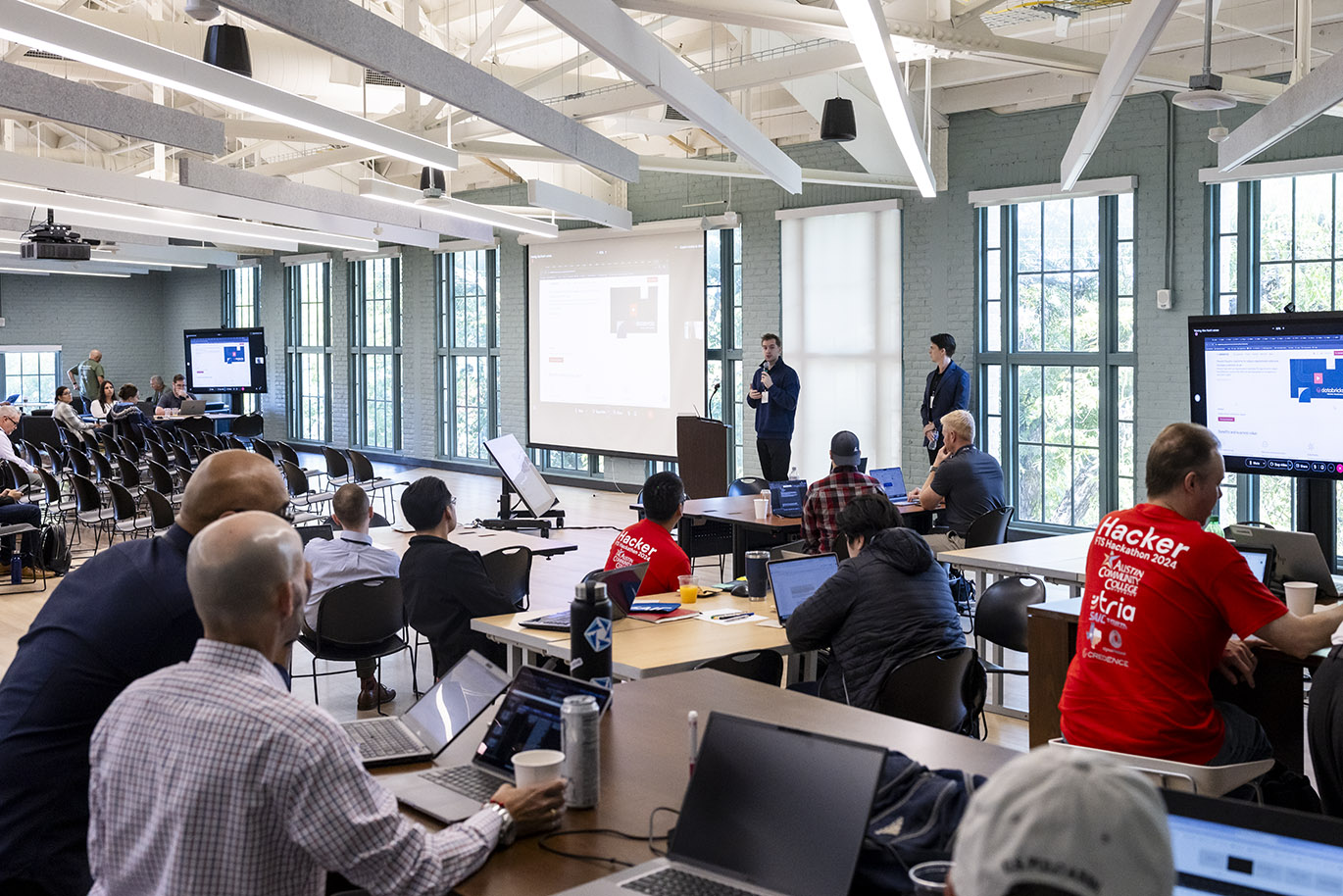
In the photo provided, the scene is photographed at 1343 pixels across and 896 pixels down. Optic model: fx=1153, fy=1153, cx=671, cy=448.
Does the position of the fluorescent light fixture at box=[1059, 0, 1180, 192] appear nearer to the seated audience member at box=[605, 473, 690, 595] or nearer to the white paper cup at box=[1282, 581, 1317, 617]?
the white paper cup at box=[1282, 581, 1317, 617]

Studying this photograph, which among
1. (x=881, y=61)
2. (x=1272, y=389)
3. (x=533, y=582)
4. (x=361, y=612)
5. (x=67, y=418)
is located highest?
(x=881, y=61)

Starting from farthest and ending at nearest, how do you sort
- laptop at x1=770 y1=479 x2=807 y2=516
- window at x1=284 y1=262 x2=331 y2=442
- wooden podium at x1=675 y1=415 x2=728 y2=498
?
window at x1=284 y1=262 x2=331 y2=442, wooden podium at x1=675 y1=415 x2=728 y2=498, laptop at x1=770 y1=479 x2=807 y2=516

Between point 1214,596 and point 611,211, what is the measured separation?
33.2 ft

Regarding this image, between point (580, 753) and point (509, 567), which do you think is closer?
point (580, 753)

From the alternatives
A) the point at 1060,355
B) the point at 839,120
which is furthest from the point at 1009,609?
the point at 1060,355

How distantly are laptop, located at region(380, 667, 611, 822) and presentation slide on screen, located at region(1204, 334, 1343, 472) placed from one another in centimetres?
397

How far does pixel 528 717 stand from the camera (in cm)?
236

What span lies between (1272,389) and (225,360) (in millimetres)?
17739

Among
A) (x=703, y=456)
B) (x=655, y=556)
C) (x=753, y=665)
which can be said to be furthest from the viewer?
(x=703, y=456)

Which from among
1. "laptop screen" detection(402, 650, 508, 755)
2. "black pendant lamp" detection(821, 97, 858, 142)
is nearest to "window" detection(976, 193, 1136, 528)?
"black pendant lamp" detection(821, 97, 858, 142)

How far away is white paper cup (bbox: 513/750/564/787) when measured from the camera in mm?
2141

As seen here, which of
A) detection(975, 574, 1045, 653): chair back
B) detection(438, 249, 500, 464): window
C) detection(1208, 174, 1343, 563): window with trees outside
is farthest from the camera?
detection(438, 249, 500, 464): window

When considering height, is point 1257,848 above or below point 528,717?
above

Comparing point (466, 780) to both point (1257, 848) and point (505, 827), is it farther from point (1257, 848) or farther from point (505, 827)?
point (1257, 848)
